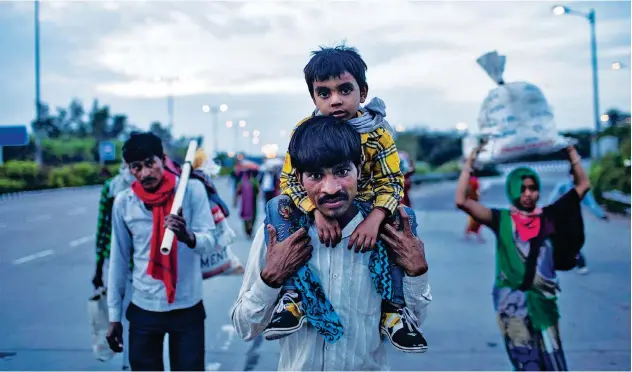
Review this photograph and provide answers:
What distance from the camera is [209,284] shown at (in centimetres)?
840

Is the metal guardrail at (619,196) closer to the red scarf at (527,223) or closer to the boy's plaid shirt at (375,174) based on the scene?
the red scarf at (527,223)

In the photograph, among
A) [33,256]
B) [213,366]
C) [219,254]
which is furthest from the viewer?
[33,256]

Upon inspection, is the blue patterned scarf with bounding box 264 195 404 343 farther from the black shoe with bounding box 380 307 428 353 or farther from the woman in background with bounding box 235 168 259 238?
Result: the woman in background with bounding box 235 168 259 238

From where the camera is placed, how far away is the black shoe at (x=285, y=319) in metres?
1.99

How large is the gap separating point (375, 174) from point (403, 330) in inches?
20.7

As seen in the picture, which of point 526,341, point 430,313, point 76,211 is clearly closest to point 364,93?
point 526,341

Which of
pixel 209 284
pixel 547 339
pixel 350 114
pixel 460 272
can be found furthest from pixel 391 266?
pixel 460 272

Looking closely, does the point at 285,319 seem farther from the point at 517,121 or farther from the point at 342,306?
the point at 517,121

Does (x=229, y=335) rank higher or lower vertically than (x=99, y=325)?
lower

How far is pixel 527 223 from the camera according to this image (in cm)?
413

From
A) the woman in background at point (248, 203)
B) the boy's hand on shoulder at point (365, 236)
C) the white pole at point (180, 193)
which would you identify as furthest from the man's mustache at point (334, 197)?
the woman in background at point (248, 203)

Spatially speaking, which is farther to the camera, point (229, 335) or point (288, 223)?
point (229, 335)

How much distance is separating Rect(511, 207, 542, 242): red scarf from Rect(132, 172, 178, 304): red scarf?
6.73ft

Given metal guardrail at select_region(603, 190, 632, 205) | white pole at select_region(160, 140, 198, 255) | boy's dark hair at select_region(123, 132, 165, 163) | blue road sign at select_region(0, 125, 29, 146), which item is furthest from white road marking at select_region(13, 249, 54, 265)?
metal guardrail at select_region(603, 190, 632, 205)
